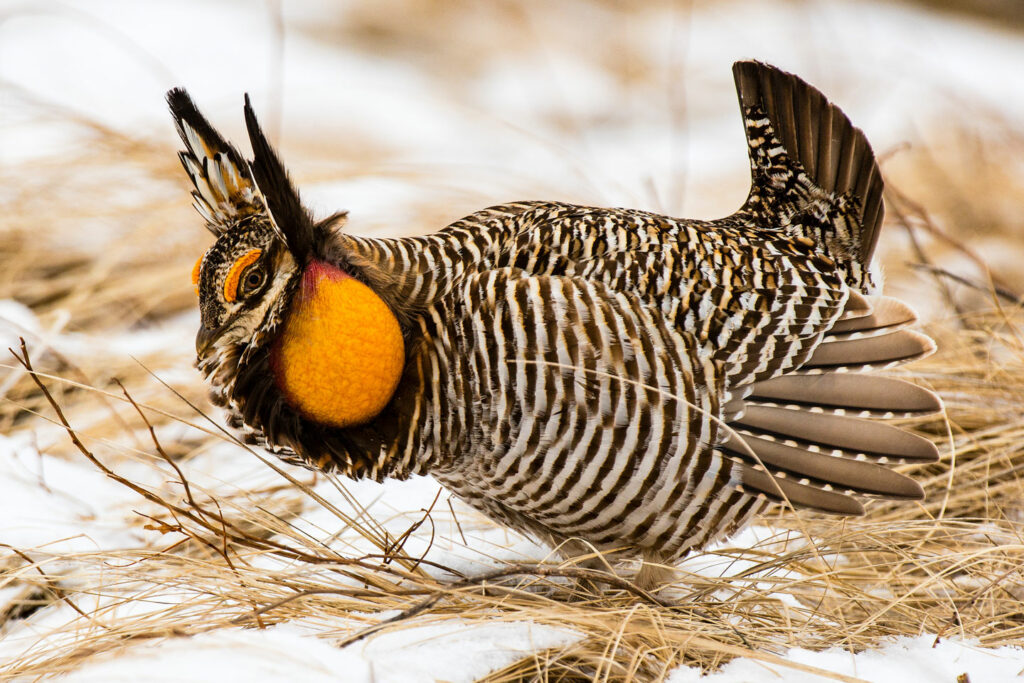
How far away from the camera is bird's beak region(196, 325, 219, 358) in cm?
166

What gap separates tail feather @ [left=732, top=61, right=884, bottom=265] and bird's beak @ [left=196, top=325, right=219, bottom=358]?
1.33 metres

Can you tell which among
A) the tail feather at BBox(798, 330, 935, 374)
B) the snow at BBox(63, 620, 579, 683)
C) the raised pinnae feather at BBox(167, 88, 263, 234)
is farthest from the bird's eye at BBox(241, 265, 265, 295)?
the tail feather at BBox(798, 330, 935, 374)

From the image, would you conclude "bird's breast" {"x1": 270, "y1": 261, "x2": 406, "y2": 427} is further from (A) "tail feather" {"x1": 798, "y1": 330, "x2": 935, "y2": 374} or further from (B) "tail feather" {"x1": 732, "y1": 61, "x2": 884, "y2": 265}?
(B) "tail feather" {"x1": 732, "y1": 61, "x2": 884, "y2": 265}

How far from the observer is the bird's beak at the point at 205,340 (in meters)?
1.66

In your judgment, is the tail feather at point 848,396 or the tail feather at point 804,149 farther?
the tail feather at point 804,149

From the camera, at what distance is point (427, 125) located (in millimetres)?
5809

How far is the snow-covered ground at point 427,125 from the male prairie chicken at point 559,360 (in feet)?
0.84

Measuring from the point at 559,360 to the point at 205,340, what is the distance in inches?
24.8

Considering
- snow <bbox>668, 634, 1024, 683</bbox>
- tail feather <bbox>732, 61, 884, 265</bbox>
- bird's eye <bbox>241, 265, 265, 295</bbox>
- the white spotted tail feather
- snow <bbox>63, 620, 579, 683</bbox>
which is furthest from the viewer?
tail feather <bbox>732, 61, 884, 265</bbox>

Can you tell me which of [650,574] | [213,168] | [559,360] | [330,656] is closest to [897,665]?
[650,574]

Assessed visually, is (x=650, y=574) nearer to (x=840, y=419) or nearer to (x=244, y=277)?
(x=840, y=419)

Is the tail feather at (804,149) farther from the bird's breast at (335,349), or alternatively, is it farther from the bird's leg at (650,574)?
the bird's breast at (335,349)

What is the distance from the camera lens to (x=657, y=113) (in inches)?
262

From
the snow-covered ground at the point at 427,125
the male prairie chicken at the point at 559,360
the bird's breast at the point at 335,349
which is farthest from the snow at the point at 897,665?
the bird's breast at the point at 335,349
